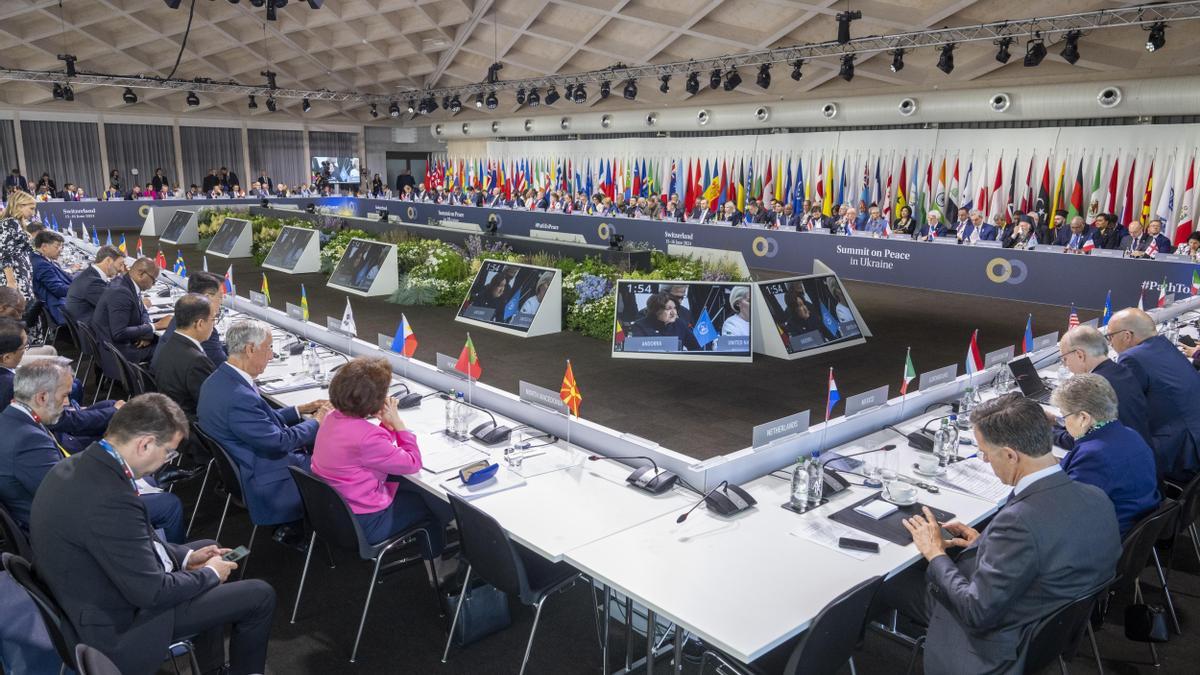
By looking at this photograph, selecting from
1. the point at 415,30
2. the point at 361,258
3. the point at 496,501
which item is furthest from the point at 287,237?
the point at 496,501

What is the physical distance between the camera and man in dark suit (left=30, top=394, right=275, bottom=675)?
2.24 metres

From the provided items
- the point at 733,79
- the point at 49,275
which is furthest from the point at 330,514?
the point at 733,79

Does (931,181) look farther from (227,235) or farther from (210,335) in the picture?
(210,335)

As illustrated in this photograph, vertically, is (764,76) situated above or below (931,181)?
above

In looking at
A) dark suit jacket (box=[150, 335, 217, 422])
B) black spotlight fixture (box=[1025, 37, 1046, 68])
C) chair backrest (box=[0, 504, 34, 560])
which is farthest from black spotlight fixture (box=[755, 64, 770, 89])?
chair backrest (box=[0, 504, 34, 560])

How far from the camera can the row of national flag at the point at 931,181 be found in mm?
13680

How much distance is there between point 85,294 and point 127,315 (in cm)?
93

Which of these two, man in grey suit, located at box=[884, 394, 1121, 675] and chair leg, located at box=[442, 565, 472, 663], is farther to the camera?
→ chair leg, located at box=[442, 565, 472, 663]

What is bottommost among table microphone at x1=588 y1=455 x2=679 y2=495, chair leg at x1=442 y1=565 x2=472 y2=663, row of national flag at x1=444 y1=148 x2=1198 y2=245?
chair leg at x1=442 y1=565 x2=472 y2=663

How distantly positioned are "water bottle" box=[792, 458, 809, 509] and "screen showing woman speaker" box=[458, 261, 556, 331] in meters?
6.04

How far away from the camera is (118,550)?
7.41ft

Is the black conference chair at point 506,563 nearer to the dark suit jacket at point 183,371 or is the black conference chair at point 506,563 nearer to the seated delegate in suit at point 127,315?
the dark suit jacket at point 183,371

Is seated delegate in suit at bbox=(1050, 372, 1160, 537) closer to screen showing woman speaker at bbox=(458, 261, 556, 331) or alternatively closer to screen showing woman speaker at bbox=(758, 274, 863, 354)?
screen showing woman speaker at bbox=(758, 274, 863, 354)

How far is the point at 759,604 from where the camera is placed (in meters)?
2.39
